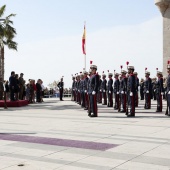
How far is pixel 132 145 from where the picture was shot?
23.3 ft

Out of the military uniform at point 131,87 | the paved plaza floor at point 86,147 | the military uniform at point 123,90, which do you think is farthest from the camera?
the military uniform at point 123,90

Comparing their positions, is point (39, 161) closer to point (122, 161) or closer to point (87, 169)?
point (87, 169)

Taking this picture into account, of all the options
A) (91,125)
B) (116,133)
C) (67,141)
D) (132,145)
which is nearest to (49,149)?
(67,141)

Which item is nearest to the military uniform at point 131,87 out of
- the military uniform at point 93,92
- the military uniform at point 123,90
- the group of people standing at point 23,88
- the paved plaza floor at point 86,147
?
the military uniform at point 123,90

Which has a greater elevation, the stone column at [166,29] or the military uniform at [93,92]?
the stone column at [166,29]

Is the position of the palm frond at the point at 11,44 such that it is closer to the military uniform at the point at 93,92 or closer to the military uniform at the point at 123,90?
the military uniform at the point at 123,90

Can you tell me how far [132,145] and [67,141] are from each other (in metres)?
1.43

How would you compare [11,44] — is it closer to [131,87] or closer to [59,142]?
[131,87]

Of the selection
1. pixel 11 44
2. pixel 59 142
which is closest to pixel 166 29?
pixel 11 44

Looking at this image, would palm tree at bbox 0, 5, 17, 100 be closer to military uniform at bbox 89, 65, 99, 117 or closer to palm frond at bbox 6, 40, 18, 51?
palm frond at bbox 6, 40, 18, 51

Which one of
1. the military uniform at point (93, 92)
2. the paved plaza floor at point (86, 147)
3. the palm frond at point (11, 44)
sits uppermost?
the palm frond at point (11, 44)

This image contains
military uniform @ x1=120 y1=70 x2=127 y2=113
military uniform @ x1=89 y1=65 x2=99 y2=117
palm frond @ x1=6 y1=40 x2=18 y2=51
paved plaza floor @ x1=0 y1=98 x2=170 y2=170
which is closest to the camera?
paved plaza floor @ x1=0 y1=98 x2=170 y2=170

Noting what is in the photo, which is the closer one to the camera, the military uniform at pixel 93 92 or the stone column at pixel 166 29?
the military uniform at pixel 93 92

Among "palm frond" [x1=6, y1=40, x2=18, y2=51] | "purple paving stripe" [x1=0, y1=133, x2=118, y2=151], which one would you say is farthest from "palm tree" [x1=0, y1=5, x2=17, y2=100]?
"purple paving stripe" [x1=0, y1=133, x2=118, y2=151]
